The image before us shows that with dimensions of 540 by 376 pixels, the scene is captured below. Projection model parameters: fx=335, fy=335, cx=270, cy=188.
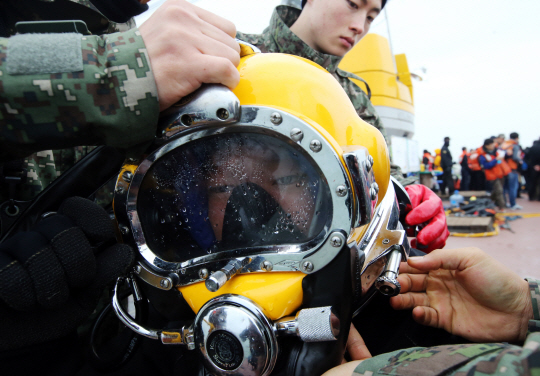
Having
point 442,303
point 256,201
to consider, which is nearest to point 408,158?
point 442,303

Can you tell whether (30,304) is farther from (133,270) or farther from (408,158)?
(408,158)

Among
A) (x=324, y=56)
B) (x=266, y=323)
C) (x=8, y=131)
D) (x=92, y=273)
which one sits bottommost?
(x=266, y=323)

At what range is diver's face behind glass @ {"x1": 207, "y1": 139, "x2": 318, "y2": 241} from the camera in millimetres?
706

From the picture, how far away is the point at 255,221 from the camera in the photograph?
745mm

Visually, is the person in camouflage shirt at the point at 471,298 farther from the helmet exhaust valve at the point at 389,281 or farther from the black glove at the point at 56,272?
the black glove at the point at 56,272

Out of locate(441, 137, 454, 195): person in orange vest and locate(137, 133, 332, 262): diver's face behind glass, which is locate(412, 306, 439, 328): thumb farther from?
locate(441, 137, 454, 195): person in orange vest

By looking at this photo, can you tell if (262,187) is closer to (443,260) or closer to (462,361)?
(462,361)

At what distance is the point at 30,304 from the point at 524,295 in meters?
1.23

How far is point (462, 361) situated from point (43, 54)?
0.88m

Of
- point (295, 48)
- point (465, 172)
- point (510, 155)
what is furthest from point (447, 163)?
point (295, 48)

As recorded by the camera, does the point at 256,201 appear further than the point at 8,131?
Yes

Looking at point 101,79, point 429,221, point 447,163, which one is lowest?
point 447,163

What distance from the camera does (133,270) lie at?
2.53ft

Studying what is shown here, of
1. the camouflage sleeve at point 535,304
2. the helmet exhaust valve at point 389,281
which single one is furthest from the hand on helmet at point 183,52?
the camouflage sleeve at point 535,304
